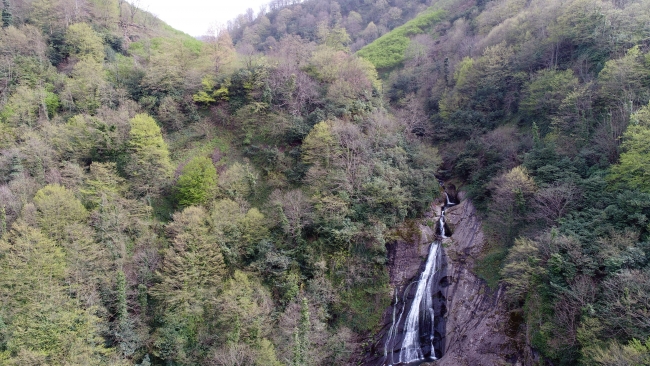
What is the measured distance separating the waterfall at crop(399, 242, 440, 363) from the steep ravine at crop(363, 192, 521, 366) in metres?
0.65

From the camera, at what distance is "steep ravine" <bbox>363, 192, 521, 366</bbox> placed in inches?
985

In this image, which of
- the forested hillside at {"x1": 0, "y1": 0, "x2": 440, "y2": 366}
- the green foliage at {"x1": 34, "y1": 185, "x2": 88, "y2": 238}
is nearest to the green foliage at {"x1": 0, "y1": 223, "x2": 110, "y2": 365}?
the forested hillside at {"x1": 0, "y1": 0, "x2": 440, "y2": 366}

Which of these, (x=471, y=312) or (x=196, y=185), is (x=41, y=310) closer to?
(x=196, y=185)

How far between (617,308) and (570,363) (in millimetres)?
4421

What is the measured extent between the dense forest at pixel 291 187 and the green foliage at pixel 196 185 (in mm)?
185

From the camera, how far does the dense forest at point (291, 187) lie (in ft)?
72.3

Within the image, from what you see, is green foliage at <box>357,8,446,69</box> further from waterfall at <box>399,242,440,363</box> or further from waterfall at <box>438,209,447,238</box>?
waterfall at <box>399,242,440,363</box>

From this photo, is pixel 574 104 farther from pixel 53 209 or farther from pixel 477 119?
pixel 53 209

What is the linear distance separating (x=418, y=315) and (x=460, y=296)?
388 cm

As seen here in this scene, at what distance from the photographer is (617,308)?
18484 millimetres

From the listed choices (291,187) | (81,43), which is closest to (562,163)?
(291,187)

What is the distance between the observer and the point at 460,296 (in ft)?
92.9

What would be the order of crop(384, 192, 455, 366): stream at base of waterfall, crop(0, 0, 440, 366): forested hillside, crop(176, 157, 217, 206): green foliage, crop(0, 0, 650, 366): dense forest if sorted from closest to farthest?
crop(0, 0, 650, 366): dense forest
crop(0, 0, 440, 366): forested hillside
crop(384, 192, 455, 366): stream at base of waterfall
crop(176, 157, 217, 206): green foliage

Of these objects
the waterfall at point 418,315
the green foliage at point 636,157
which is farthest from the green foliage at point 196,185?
the green foliage at point 636,157
